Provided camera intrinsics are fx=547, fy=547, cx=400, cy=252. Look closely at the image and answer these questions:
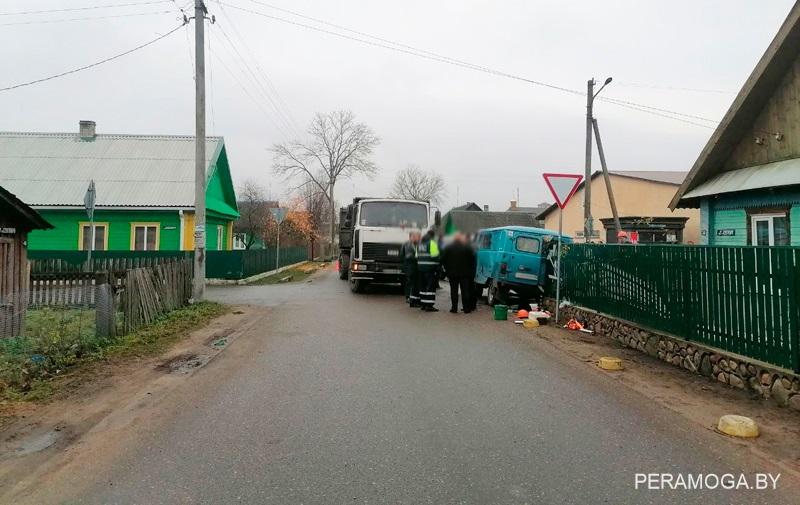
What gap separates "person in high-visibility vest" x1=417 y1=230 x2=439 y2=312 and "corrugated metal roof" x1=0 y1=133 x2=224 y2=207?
50.6 ft

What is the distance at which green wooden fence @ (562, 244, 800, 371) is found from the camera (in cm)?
572

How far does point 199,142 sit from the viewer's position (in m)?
14.4

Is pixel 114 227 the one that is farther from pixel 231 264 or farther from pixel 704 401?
pixel 704 401

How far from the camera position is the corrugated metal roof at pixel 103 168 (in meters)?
25.0

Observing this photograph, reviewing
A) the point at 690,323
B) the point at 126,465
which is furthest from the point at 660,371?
the point at 126,465

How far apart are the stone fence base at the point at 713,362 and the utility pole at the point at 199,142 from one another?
389 inches

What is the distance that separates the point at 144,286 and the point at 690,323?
9178 millimetres

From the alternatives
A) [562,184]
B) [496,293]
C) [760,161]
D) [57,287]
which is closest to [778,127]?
[760,161]

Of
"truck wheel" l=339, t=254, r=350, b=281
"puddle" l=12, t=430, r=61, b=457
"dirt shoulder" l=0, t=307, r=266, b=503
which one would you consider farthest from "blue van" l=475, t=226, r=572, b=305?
"truck wheel" l=339, t=254, r=350, b=281

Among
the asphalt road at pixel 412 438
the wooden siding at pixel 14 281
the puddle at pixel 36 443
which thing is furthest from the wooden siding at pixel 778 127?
the wooden siding at pixel 14 281

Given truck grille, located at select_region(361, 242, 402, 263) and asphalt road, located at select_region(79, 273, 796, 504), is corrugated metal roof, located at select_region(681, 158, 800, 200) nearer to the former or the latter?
asphalt road, located at select_region(79, 273, 796, 504)

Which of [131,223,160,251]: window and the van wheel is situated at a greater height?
[131,223,160,251]: window

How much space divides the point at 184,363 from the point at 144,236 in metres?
19.5

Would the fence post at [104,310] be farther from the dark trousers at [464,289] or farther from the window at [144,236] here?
the window at [144,236]
